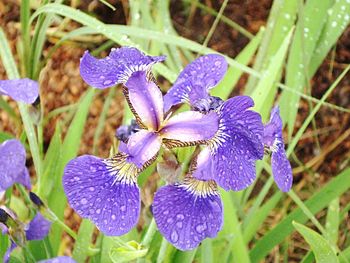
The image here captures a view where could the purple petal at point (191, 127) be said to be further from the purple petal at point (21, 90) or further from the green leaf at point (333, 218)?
the green leaf at point (333, 218)

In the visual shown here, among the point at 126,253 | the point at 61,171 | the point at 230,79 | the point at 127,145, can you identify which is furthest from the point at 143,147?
the point at 230,79

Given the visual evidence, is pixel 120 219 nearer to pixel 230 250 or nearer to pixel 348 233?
pixel 230 250

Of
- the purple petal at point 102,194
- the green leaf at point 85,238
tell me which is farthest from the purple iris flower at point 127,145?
the green leaf at point 85,238

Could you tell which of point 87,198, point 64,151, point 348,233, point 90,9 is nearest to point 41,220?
point 87,198

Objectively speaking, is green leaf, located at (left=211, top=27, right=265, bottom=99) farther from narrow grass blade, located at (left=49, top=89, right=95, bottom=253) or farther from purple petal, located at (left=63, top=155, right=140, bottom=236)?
purple petal, located at (left=63, top=155, right=140, bottom=236)

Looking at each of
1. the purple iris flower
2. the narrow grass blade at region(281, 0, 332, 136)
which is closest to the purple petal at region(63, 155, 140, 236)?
the purple iris flower
